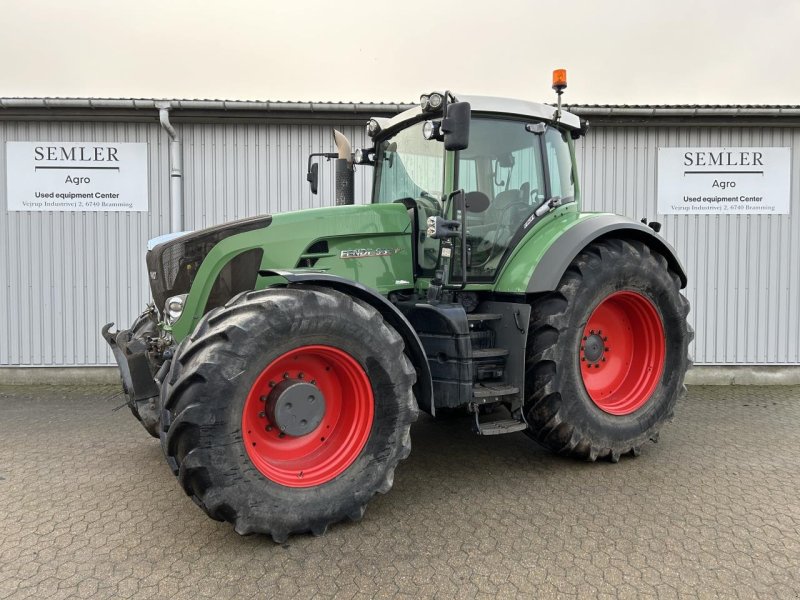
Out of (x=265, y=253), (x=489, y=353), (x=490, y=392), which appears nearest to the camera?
(x=265, y=253)

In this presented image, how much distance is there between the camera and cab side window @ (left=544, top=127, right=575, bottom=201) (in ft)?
14.3

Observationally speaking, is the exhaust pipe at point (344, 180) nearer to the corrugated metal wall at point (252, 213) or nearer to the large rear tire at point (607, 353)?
the large rear tire at point (607, 353)

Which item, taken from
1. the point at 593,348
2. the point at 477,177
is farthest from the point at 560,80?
the point at 593,348

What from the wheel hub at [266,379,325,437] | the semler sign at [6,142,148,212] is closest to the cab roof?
the wheel hub at [266,379,325,437]

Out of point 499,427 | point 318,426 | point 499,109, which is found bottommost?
point 499,427

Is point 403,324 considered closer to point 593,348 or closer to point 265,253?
point 265,253

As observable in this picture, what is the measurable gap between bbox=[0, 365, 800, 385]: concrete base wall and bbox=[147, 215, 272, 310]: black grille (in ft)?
13.1

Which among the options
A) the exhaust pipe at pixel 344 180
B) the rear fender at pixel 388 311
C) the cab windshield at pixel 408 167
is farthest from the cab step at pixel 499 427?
the exhaust pipe at pixel 344 180

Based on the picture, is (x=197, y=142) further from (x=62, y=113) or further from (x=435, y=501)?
(x=435, y=501)

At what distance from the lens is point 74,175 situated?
6980 mm

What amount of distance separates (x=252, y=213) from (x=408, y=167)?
3556 millimetres

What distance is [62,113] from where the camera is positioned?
684cm

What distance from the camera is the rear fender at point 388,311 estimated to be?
3.20 meters

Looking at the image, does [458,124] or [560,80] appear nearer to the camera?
[458,124]
